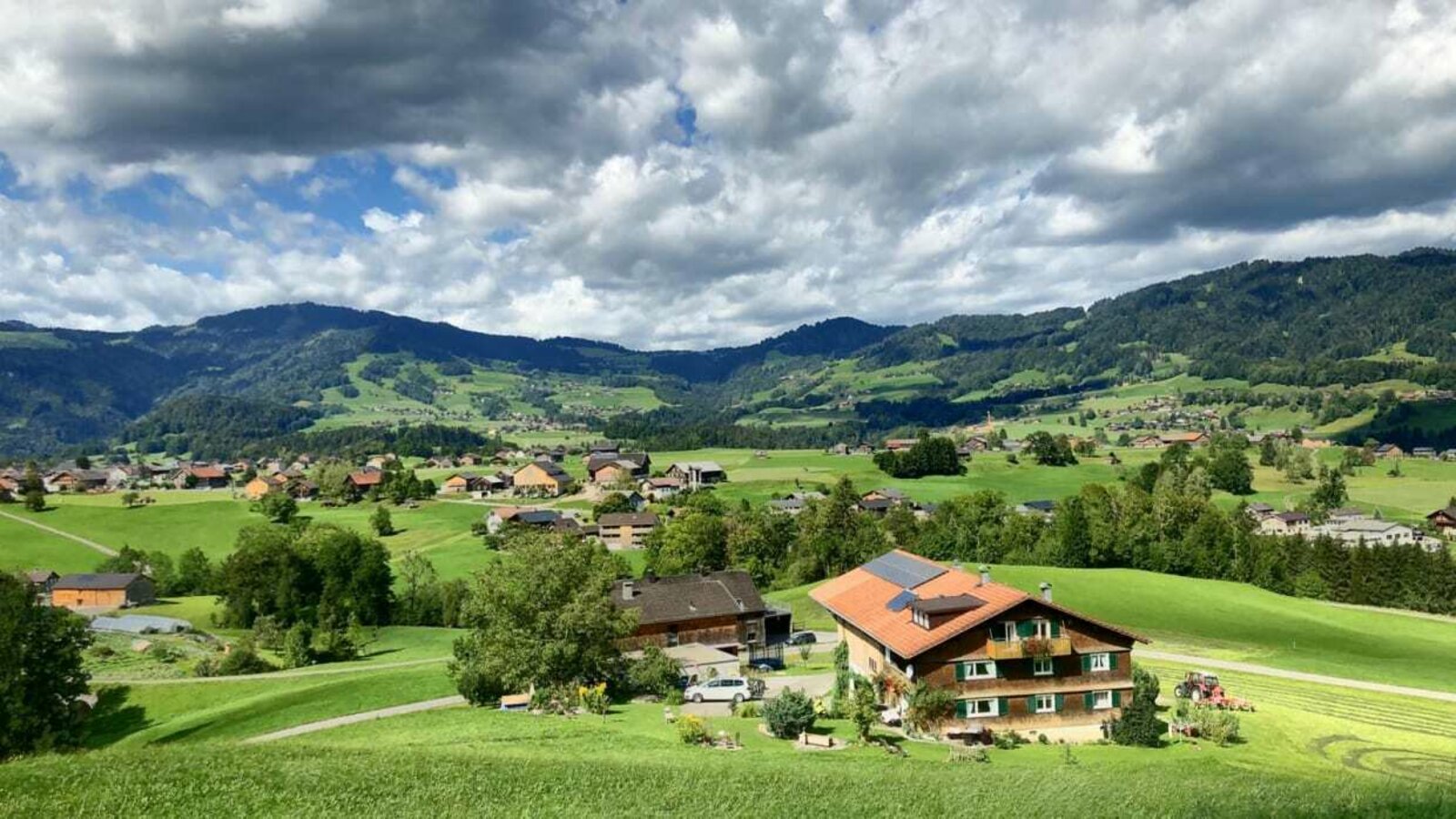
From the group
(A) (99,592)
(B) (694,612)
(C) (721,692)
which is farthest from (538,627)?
(A) (99,592)

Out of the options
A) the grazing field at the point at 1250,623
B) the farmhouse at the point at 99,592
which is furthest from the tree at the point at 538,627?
the farmhouse at the point at 99,592

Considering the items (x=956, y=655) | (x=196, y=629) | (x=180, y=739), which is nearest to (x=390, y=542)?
(x=196, y=629)

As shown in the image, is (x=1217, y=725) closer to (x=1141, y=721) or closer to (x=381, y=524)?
(x=1141, y=721)

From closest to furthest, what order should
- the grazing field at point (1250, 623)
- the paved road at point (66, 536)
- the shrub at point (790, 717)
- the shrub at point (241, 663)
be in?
the shrub at point (790, 717)
the grazing field at point (1250, 623)
the shrub at point (241, 663)
the paved road at point (66, 536)

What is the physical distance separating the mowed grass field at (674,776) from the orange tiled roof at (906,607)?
628 cm

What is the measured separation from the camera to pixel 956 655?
45.0 m

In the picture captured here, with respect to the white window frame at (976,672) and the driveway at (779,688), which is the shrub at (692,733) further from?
the white window frame at (976,672)

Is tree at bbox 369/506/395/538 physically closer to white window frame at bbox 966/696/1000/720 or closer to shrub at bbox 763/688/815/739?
shrub at bbox 763/688/815/739

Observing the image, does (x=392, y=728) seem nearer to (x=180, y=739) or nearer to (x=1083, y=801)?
(x=180, y=739)

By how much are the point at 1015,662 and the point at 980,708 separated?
3248 mm

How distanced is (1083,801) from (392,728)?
106 feet

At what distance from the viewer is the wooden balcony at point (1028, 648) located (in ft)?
148

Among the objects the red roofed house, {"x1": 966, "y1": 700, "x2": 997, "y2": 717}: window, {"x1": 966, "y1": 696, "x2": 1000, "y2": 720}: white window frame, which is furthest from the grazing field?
{"x1": 966, "y1": 700, "x2": 997, "y2": 717}: window

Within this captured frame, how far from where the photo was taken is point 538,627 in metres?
46.3
